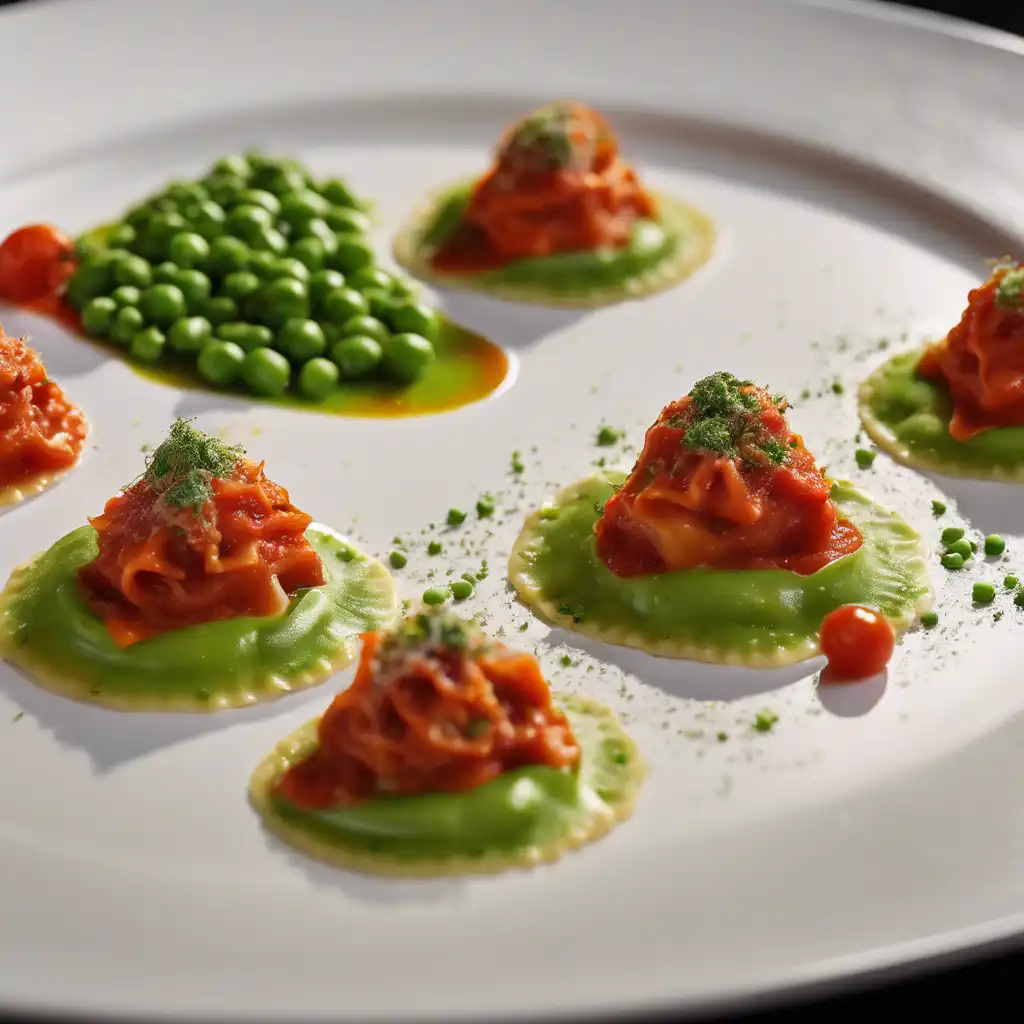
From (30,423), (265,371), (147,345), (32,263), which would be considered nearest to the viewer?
(30,423)

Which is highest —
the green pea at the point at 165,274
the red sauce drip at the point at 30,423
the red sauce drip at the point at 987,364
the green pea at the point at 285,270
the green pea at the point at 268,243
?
the red sauce drip at the point at 987,364

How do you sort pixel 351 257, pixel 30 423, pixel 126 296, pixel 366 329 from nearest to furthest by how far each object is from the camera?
1. pixel 30 423
2. pixel 366 329
3. pixel 126 296
4. pixel 351 257

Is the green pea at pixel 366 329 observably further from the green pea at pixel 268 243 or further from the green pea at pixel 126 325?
the green pea at pixel 126 325

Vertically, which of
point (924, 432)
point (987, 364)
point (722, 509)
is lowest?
point (924, 432)

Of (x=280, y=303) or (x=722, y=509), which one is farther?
(x=280, y=303)

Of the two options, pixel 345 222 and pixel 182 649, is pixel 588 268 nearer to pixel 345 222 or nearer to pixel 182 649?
pixel 345 222

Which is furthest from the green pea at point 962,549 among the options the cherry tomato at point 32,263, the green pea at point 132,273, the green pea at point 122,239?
the cherry tomato at point 32,263

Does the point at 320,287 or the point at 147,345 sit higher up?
the point at 320,287

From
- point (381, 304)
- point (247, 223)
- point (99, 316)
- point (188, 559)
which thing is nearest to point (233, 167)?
point (247, 223)
